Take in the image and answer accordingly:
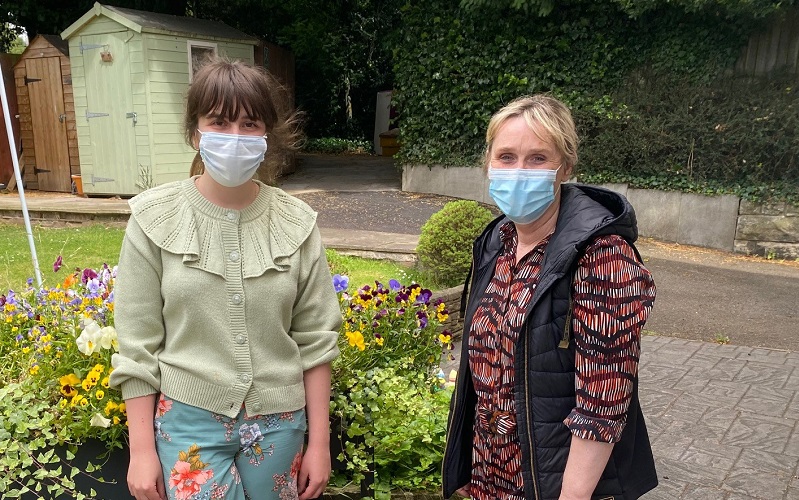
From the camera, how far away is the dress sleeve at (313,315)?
1.87 meters

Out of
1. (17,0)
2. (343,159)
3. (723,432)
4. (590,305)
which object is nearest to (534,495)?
(590,305)

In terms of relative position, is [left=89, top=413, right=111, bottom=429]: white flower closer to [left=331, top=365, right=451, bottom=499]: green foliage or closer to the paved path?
[left=331, top=365, right=451, bottom=499]: green foliage

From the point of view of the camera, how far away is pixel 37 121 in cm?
1175

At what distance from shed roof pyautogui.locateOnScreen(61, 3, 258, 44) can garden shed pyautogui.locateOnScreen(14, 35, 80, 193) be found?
2.83ft

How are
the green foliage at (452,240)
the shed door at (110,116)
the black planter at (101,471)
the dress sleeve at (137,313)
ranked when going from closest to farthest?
the dress sleeve at (137,313), the black planter at (101,471), the green foliage at (452,240), the shed door at (110,116)

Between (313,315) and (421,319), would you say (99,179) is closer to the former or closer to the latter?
(421,319)

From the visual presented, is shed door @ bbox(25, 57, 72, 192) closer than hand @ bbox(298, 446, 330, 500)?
No

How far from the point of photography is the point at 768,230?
8.36 m

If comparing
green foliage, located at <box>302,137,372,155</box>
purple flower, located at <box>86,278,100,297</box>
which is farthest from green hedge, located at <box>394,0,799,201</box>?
green foliage, located at <box>302,137,372,155</box>

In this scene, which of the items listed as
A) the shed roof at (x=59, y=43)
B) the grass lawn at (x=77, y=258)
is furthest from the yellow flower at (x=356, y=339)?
the shed roof at (x=59, y=43)

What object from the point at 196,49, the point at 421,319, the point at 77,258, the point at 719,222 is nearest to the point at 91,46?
the point at 196,49

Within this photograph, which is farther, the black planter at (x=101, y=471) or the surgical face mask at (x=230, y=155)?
the black planter at (x=101, y=471)

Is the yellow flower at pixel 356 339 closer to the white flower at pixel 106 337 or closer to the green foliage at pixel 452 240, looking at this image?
the white flower at pixel 106 337

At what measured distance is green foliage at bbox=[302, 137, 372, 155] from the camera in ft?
69.9
